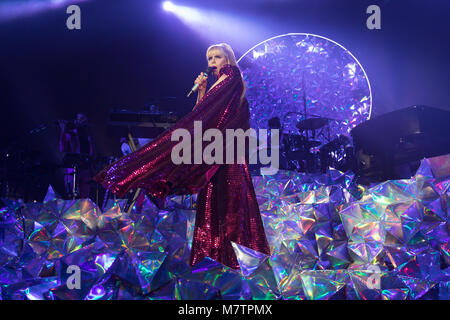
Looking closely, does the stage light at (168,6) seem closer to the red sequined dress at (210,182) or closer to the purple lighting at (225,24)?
the purple lighting at (225,24)

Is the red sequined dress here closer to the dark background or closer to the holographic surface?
the holographic surface

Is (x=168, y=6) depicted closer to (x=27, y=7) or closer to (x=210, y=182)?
(x=27, y=7)

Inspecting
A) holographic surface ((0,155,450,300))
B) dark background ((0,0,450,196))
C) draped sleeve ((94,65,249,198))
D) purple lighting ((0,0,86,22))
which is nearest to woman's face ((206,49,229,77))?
draped sleeve ((94,65,249,198))

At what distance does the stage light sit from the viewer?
6437mm

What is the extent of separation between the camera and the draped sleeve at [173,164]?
74.2 inches

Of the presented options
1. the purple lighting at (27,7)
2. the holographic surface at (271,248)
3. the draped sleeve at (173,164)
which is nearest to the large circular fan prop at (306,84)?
the purple lighting at (27,7)

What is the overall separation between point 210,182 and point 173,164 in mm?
248

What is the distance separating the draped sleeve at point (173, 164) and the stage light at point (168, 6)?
502 cm

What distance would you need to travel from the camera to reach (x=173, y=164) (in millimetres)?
1923

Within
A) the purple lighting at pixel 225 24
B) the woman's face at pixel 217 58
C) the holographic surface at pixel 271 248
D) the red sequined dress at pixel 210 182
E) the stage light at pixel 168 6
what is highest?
the stage light at pixel 168 6

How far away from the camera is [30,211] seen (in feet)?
7.52

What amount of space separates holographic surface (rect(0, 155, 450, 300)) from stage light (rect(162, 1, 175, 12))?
4990 mm
